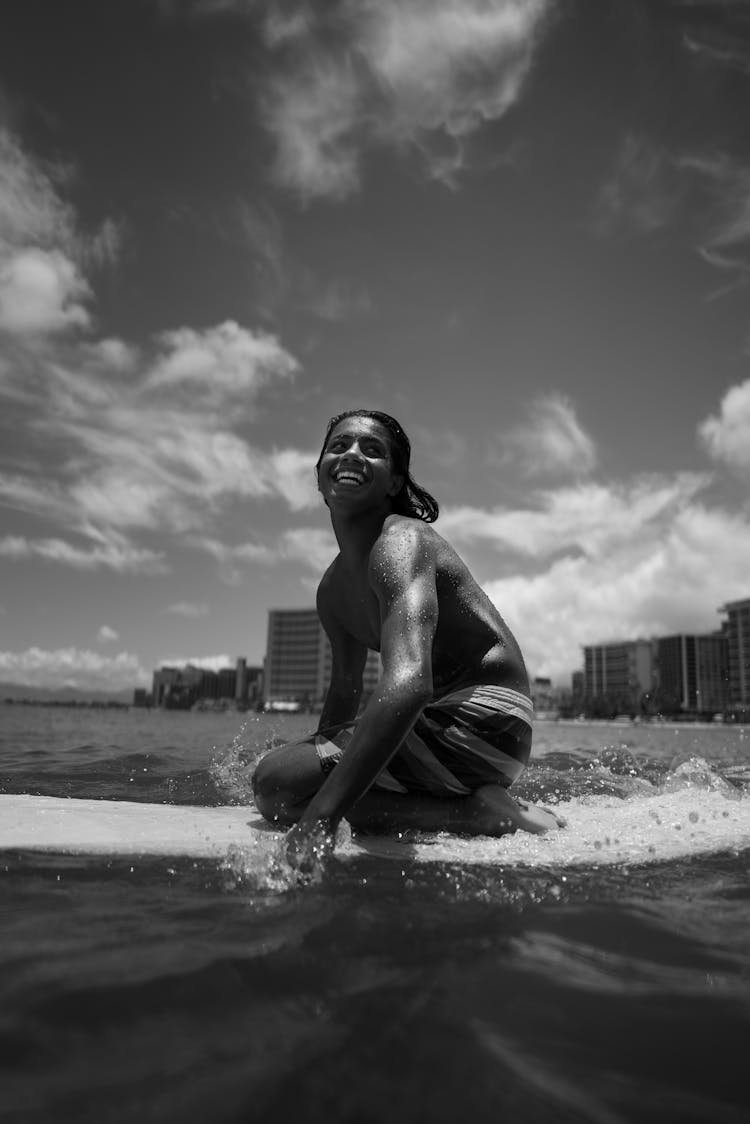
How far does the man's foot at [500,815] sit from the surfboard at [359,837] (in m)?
0.09

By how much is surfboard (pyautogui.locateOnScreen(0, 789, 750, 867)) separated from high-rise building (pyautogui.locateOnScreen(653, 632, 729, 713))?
173 meters

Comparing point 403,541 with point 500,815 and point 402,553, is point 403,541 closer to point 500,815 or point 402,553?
point 402,553

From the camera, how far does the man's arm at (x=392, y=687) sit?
9.20 ft

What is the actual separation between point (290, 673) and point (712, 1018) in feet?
589

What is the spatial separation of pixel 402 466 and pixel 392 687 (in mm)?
1656

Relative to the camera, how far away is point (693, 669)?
566 feet

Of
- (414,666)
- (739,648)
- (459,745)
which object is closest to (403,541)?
(414,666)

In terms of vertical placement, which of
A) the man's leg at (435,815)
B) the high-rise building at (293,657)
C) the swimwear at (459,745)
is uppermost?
the high-rise building at (293,657)

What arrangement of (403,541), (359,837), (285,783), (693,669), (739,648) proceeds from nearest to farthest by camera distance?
(359,837), (403,541), (285,783), (739,648), (693,669)

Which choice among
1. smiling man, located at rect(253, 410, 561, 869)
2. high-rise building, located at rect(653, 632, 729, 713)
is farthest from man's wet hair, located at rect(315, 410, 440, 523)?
high-rise building, located at rect(653, 632, 729, 713)

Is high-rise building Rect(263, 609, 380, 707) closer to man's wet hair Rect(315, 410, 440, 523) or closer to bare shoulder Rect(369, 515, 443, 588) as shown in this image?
man's wet hair Rect(315, 410, 440, 523)

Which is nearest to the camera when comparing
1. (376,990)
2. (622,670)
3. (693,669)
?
(376,990)

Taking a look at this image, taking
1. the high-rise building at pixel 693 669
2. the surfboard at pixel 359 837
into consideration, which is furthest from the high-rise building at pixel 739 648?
the surfboard at pixel 359 837

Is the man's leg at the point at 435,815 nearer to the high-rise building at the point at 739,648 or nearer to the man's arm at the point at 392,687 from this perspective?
the man's arm at the point at 392,687
